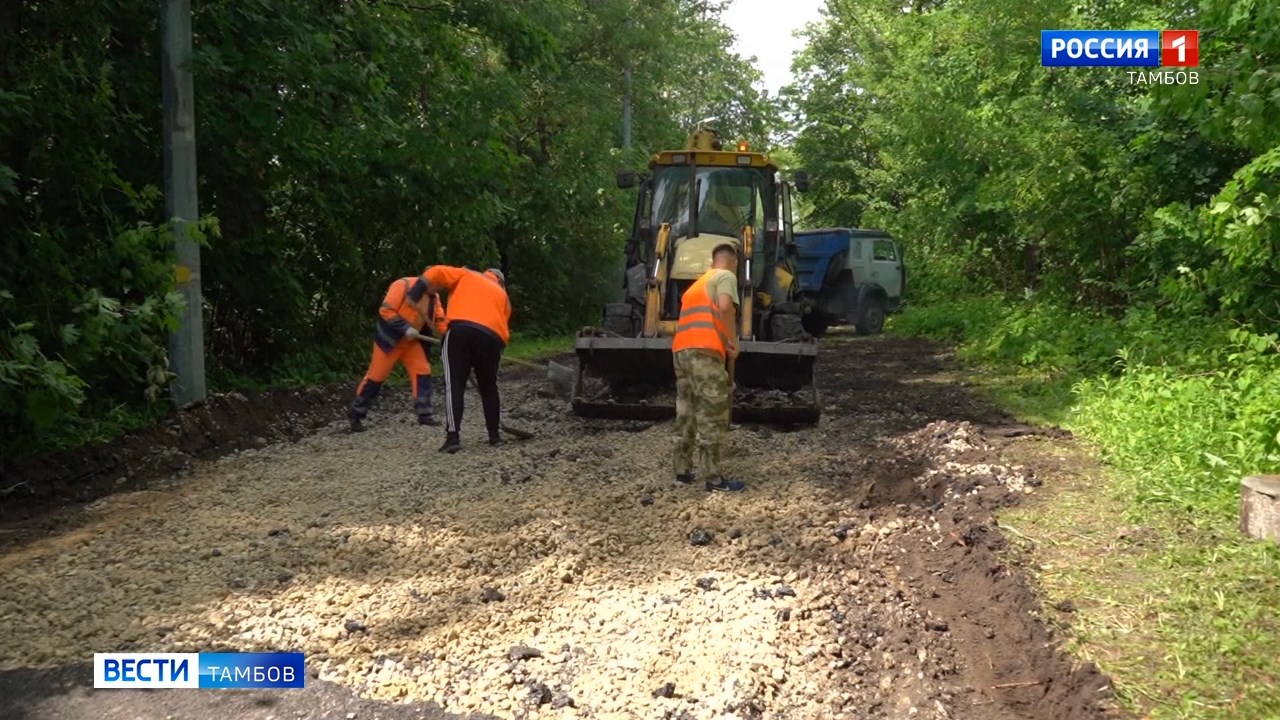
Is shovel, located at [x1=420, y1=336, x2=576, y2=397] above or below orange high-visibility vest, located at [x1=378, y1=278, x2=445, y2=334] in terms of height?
below

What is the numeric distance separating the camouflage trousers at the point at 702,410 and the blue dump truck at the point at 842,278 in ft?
48.9

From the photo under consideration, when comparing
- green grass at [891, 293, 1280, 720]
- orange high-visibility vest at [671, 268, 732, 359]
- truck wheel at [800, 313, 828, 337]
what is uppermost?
orange high-visibility vest at [671, 268, 732, 359]

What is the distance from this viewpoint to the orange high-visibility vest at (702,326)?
7.38 meters

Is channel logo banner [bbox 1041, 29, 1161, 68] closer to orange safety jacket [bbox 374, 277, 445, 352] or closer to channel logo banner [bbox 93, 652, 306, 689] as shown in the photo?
orange safety jacket [bbox 374, 277, 445, 352]

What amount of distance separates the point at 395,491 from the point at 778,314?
15.7 feet

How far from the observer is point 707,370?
291 inches

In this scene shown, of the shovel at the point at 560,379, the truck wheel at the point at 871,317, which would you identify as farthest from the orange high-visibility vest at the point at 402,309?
the truck wheel at the point at 871,317

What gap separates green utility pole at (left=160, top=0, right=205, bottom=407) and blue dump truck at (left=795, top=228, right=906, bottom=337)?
47.4ft

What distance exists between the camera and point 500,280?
30.0 feet

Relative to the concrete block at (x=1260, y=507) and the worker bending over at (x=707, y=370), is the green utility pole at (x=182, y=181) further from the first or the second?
the concrete block at (x=1260, y=507)

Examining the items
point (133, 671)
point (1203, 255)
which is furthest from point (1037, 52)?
point (133, 671)

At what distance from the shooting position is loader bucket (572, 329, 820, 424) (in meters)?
9.56

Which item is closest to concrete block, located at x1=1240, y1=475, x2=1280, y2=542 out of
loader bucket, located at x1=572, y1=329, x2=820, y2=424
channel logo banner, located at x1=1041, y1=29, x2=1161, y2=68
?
loader bucket, located at x1=572, y1=329, x2=820, y2=424

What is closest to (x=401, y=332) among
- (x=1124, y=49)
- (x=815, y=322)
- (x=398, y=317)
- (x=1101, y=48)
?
(x=398, y=317)
